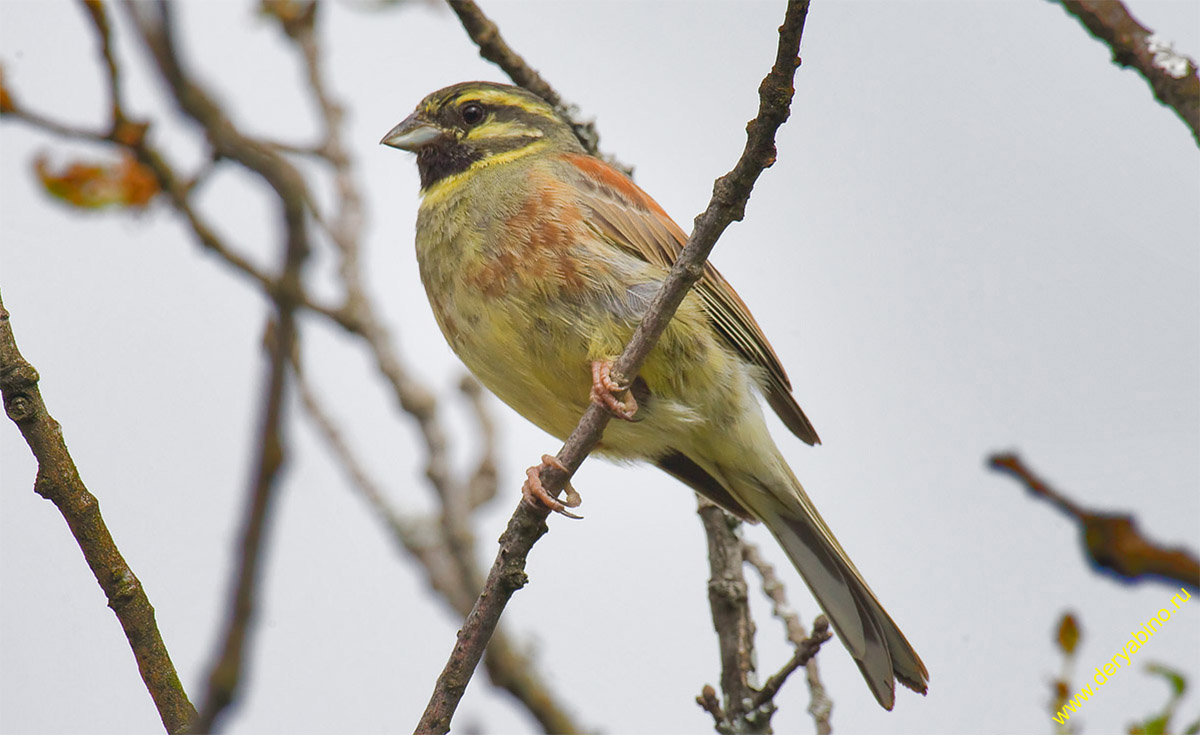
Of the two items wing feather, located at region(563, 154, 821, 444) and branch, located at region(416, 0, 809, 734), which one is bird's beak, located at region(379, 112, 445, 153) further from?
branch, located at region(416, 0, 809, 734)

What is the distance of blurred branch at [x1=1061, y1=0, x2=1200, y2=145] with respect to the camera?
6.90 feet

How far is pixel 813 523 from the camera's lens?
203 inches

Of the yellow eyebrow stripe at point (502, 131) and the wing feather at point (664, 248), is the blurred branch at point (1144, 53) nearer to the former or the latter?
the wing feather at point (664, 248)

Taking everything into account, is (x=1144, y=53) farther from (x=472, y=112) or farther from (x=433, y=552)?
(x=472, y=112)

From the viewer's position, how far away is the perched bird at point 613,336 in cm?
463

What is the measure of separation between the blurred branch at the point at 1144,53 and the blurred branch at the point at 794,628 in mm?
2541

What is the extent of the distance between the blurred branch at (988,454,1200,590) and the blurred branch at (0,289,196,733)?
201 centimetres

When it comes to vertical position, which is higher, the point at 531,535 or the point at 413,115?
the point at 413,115

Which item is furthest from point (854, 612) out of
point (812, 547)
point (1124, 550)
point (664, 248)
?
point (1124, 550)

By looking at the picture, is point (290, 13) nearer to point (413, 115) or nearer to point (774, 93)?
point (413, 115)

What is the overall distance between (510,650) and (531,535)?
55 centimetres

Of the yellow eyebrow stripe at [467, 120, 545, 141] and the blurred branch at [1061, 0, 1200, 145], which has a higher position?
the yellow eyebrow stripe at [467, 120, 545, 141]

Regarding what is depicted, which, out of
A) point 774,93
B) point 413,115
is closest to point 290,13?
point 413,115

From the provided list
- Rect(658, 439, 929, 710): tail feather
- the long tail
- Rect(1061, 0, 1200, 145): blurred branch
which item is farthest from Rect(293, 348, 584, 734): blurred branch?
Rect(1061, 0, 1200, 145): blurred branch
